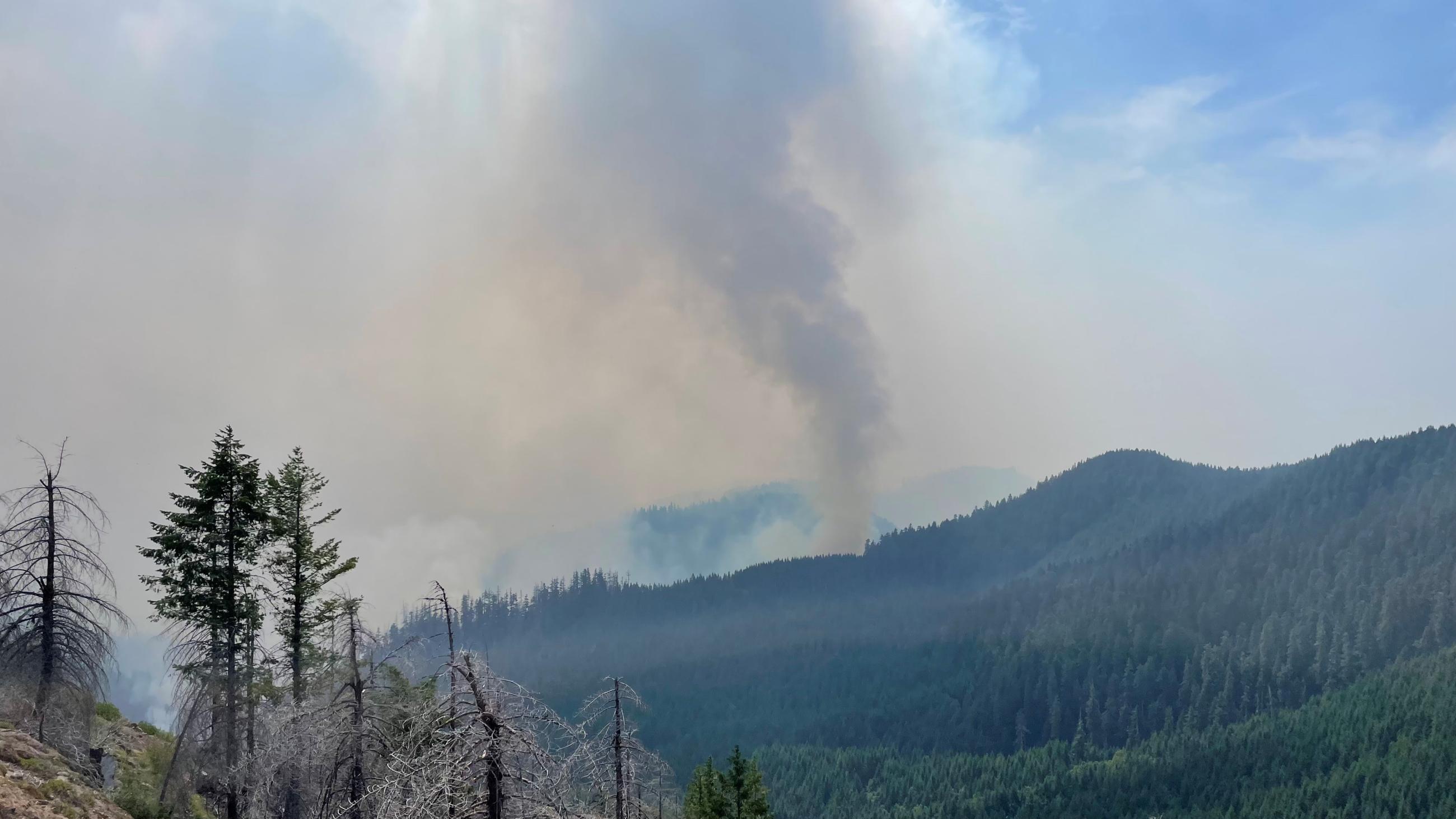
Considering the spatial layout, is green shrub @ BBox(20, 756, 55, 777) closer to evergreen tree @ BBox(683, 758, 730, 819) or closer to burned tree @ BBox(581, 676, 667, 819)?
burned tree @ BBox(581, 676, 667, 819)

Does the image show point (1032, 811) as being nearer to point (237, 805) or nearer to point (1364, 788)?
point (1364, 788)

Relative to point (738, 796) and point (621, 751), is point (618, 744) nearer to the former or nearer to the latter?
point (621, 751)

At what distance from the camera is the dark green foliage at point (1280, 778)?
A: 16025 cm

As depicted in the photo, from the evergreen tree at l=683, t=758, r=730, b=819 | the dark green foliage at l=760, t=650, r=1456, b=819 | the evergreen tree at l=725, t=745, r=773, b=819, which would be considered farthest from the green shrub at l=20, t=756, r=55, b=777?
the dark green foliage at l=760, t=650, r=1456, b=819

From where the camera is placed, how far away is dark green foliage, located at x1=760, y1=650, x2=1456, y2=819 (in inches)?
6309

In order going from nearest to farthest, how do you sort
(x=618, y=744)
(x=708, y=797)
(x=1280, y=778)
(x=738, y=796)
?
(x=618, y=744)
(x=738, y=796)
(x=708, y=797)
(x=1280, y=778)

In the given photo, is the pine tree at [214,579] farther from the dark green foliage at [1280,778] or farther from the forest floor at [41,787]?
the dark green foliage at [1280,778]

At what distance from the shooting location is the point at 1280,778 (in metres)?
174

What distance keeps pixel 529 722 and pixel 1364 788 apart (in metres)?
189

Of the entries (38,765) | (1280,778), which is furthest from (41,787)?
(1280,778)

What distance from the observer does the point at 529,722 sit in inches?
706

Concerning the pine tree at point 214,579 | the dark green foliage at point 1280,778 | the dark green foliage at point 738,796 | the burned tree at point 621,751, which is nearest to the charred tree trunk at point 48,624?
the pine tree at point 214,579

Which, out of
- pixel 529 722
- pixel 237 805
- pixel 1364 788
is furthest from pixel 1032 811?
pixel 529 722

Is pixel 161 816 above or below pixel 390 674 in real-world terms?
below
